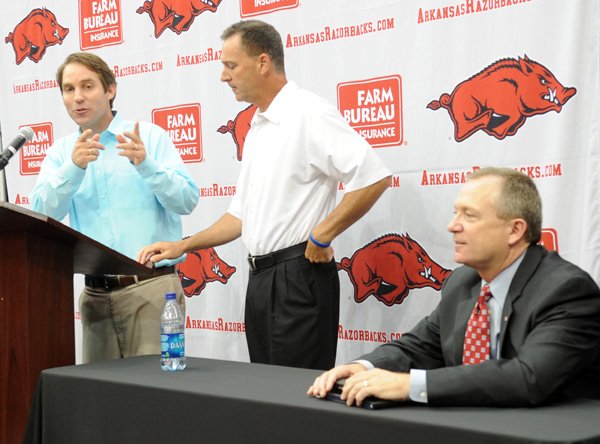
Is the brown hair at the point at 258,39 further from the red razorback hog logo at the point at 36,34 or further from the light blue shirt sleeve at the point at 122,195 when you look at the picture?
the red razorback hog logo at the point at 36,34

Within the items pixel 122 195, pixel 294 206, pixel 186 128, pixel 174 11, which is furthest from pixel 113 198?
pixel 174 11

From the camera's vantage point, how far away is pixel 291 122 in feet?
10.1

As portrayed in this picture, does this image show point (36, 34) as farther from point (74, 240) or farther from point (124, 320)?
point (74, 240)

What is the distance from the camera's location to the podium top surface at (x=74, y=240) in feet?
7.13

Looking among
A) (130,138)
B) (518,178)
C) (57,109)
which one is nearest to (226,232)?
(130,138)

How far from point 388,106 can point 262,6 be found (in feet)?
2.90

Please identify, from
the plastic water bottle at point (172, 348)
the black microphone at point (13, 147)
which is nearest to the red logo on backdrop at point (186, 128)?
the black microphone at point (13, 147)

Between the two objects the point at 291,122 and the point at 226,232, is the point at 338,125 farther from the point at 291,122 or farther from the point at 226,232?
the point at 226,232

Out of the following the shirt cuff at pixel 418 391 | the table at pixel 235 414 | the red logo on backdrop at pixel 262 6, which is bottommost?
the table at pixel 235 414

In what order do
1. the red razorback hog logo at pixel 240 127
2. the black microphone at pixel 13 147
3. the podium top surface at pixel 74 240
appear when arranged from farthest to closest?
the red razorback hog logo at pixel 240 127
the black microphone at pixel 13 147
the podium top surface at pixel 74 240

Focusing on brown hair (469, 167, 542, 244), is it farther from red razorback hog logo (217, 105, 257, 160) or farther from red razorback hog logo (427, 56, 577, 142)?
red razorback hog logo (217, 105, 257, 160)

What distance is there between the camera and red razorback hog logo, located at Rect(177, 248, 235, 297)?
417cm

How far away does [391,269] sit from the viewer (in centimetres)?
349

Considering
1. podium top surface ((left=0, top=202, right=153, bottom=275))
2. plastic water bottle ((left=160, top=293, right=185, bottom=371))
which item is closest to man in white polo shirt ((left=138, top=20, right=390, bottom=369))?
podium top surface ((left=0, top=202, right=153, bottom=275))
